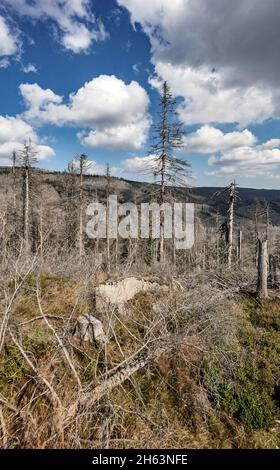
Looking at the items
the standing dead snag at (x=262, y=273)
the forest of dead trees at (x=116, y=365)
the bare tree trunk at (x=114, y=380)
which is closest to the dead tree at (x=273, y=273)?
the standing dead snag at (x=262, y=273)

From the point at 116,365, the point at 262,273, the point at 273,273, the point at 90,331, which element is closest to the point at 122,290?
the point at 90,331

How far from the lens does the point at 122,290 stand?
25.1 feet

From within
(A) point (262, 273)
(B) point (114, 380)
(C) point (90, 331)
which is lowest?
(B) point (114, 380)

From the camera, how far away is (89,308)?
6.61 metres

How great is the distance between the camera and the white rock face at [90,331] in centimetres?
573

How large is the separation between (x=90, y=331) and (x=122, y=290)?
199cm

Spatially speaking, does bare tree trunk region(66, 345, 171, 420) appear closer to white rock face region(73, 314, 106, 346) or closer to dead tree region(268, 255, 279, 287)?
white rock face region(73, 314, 106, 346)

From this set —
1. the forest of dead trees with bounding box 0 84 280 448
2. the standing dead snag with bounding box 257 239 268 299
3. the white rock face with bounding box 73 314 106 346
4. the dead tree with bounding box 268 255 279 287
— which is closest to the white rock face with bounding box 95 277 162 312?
the forest of dead trees with bounding box 0 84 280 448

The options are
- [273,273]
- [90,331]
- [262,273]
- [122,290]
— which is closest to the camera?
[90,331]

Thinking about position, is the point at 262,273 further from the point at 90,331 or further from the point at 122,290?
the point at 90,331

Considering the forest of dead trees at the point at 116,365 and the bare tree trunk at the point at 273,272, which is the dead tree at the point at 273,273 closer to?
the bare tree trunk at the point at 273,272

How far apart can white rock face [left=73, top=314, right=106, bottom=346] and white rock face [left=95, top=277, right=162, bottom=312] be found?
28.3 inches

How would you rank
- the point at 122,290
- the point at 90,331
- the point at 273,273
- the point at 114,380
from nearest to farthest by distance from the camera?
the point at 114,380, the point at 90,331, the point at 122,290, the point at 273,273

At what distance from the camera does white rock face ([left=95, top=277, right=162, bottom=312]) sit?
671 centimetres
